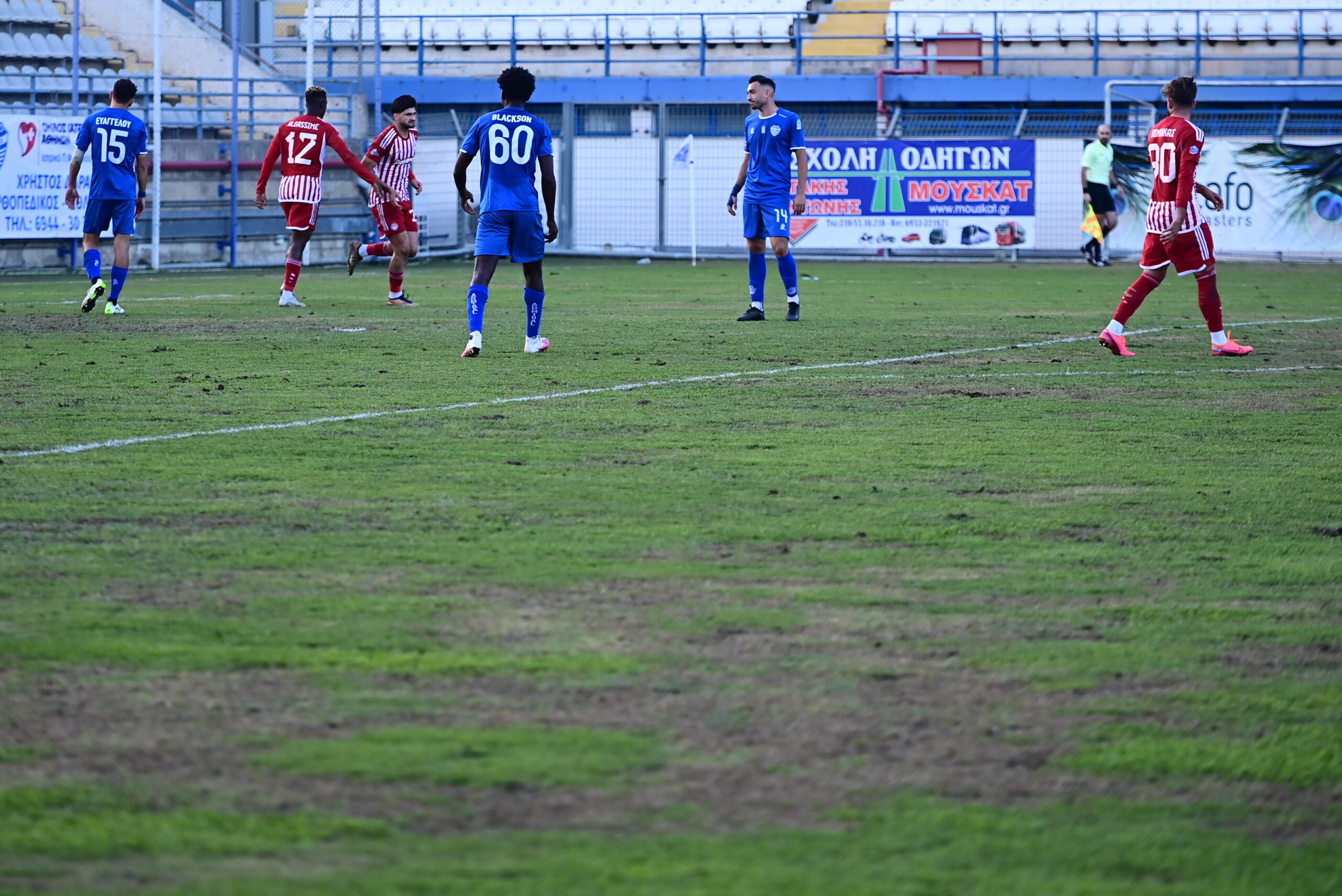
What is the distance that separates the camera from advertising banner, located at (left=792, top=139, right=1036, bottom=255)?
26.5 m

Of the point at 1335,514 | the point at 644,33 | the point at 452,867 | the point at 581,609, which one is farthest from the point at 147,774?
the point at 644,33

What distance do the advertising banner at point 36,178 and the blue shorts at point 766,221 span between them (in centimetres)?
967

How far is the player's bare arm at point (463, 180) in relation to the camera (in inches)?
429

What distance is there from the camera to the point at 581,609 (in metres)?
4.42

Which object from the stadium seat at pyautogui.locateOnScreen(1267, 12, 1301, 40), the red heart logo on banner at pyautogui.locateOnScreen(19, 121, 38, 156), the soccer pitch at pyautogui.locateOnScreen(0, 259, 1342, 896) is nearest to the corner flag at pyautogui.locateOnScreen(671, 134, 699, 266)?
the red heart logo on banner at pyautogui.locateOnScreen(19, 121, 38, 156)

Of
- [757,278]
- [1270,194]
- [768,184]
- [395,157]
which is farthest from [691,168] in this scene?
[757,278]

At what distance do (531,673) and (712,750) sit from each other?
25.4 inches

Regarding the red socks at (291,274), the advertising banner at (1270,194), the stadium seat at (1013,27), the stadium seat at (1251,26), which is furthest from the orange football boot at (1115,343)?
the stadium seat at (1251,26)

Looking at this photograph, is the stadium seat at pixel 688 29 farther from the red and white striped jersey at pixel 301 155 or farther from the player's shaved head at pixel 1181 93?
the player's shaved head at pixel 1181 93

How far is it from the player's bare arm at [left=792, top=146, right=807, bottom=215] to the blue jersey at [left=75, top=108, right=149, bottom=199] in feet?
18.8

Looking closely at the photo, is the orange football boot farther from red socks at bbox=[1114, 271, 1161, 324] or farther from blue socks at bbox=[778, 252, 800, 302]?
blue socks at bbox=[778, 252, 800, 302]

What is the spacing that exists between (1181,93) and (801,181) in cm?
385

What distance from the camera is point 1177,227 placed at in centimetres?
1134

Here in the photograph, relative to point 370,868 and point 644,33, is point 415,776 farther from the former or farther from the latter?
point 644,33
